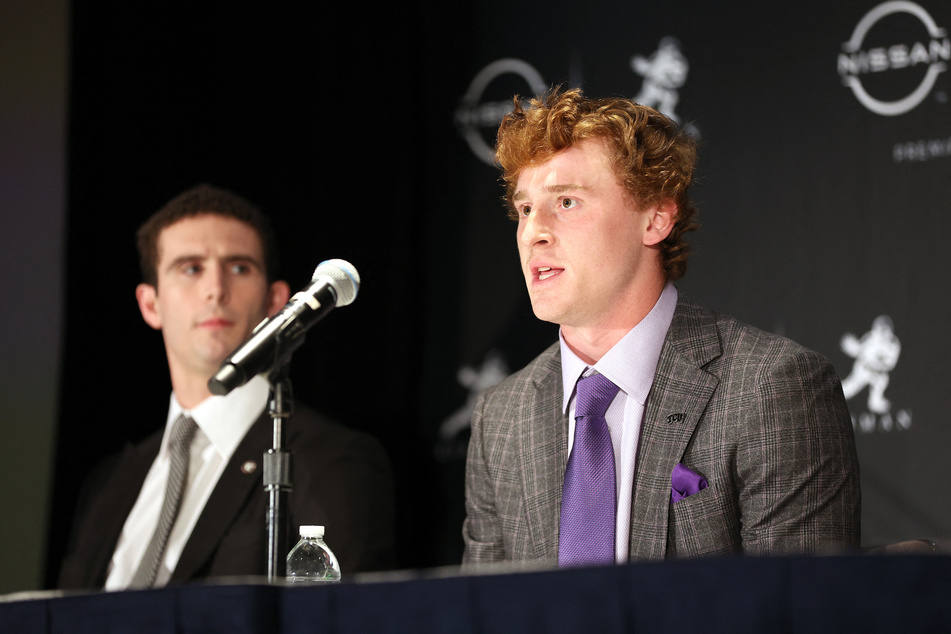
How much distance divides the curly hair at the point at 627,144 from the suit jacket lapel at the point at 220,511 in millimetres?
1289

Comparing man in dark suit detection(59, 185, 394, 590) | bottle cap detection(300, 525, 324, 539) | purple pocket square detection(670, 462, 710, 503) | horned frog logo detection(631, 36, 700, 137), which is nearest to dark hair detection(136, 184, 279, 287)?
man in dark suit detection(59, 185, 394, 590)

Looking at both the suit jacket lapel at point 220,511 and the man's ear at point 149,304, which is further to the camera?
the man's ear at point 149,304

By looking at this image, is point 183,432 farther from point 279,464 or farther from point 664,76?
point 664,76

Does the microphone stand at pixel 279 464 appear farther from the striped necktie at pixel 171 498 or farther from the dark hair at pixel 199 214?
the dark hair at pixel 199 214

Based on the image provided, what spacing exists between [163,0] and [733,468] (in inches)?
106

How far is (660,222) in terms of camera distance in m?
2.25

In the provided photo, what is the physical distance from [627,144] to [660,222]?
0.67 ft

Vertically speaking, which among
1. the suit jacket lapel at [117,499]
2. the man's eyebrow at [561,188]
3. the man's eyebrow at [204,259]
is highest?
the man's eyebrow at [561,188]

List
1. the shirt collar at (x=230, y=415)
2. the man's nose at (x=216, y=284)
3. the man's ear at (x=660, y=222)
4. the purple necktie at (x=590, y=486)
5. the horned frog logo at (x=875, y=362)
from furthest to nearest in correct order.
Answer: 1. the man's nose at (x=216, y=284)
2. the shirt collar at (x=230, y=415)
3. the horned frog logo at (x=875, y=362)
4. the man's ear at (x=660, y=222)
5. the purple necktie at (x=590, y=486)

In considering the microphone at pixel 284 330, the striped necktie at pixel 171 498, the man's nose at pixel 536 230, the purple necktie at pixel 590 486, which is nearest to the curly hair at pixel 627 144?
the man's nose at pixel 536 230

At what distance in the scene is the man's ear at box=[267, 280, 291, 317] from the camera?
3268 mm

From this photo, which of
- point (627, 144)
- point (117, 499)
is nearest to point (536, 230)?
point (627, 144)

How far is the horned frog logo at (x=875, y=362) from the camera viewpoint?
258 cm

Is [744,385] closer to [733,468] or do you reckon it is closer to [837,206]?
[733,468]
